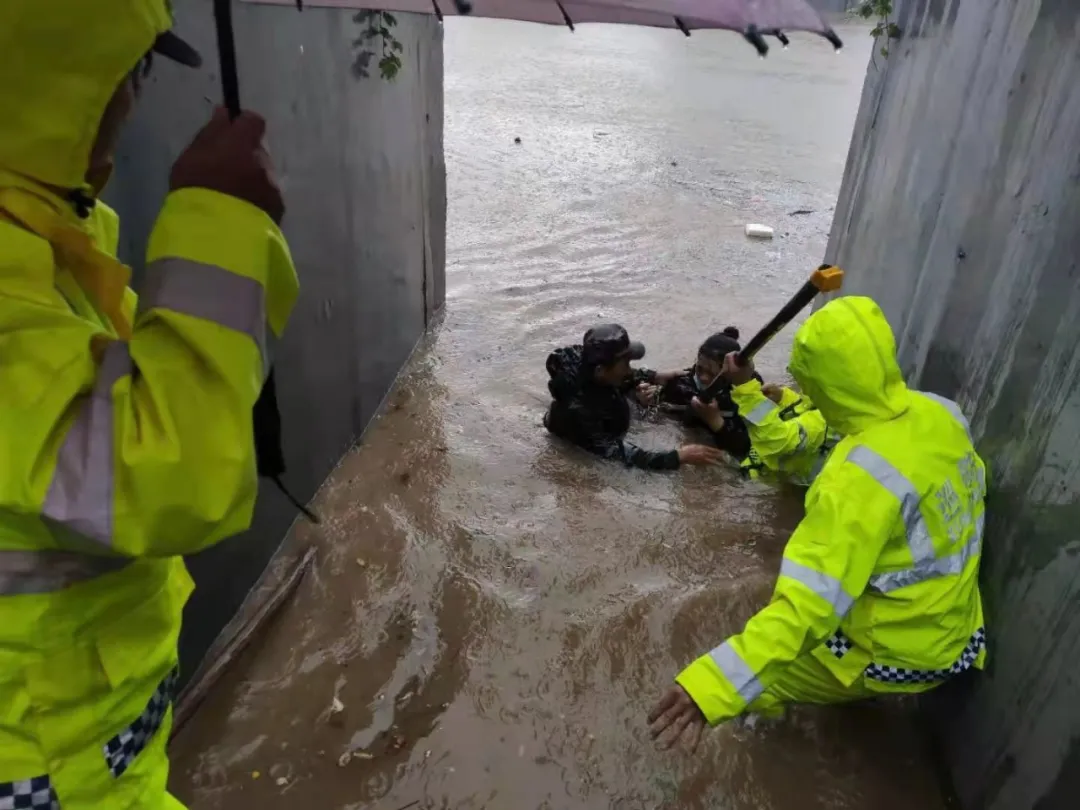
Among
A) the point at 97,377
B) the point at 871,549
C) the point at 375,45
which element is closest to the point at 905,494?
the point at 871,549

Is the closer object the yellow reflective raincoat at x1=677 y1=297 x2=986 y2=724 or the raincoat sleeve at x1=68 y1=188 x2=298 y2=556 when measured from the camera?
the raincoat sleeve at x1=68 y1=188 x2=298 y2=556

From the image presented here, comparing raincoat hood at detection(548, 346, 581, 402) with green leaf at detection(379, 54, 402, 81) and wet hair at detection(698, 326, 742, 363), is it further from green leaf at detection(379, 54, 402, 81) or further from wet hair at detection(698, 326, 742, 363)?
green leaf at detection(379, 54, 402, 81)

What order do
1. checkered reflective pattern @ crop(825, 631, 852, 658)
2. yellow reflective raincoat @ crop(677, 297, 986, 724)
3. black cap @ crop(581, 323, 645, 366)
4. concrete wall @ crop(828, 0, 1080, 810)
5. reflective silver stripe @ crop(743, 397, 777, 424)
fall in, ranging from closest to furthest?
concrete wall @ crop(828, 0, 1080, 810), yellow reflective raincoat @ crop(677, 297, 986, 724), checkered reflective pattern @ crop(825, 631, 852, 658), reflective silver stripe @ crop(743, 397, 777, 424), black cap @ crop(581, 323, 645, 366)

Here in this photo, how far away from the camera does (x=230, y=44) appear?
1.51m

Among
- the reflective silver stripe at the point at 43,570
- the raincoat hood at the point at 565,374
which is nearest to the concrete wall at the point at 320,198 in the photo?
the raincoat hood at the point at 565,374

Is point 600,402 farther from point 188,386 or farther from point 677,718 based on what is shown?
point 188,386

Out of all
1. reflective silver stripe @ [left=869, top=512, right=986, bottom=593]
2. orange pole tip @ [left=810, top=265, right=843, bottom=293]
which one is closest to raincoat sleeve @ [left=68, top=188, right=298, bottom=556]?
reflective silver stripe @ [left=869, top=512, right=986, bottom=593]

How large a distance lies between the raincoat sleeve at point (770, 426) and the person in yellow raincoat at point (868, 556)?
4.45 feet

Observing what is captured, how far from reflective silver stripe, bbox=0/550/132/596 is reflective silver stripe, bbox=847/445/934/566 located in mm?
1966

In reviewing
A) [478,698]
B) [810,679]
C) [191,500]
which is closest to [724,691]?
[810,679]

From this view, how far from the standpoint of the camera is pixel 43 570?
1.24 m

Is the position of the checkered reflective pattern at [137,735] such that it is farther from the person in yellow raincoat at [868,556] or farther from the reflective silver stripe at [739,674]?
the reflective silver stripe at [739,674]

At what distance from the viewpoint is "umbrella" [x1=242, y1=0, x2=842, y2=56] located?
1574 millimetres

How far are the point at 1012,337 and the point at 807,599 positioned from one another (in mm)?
1083
